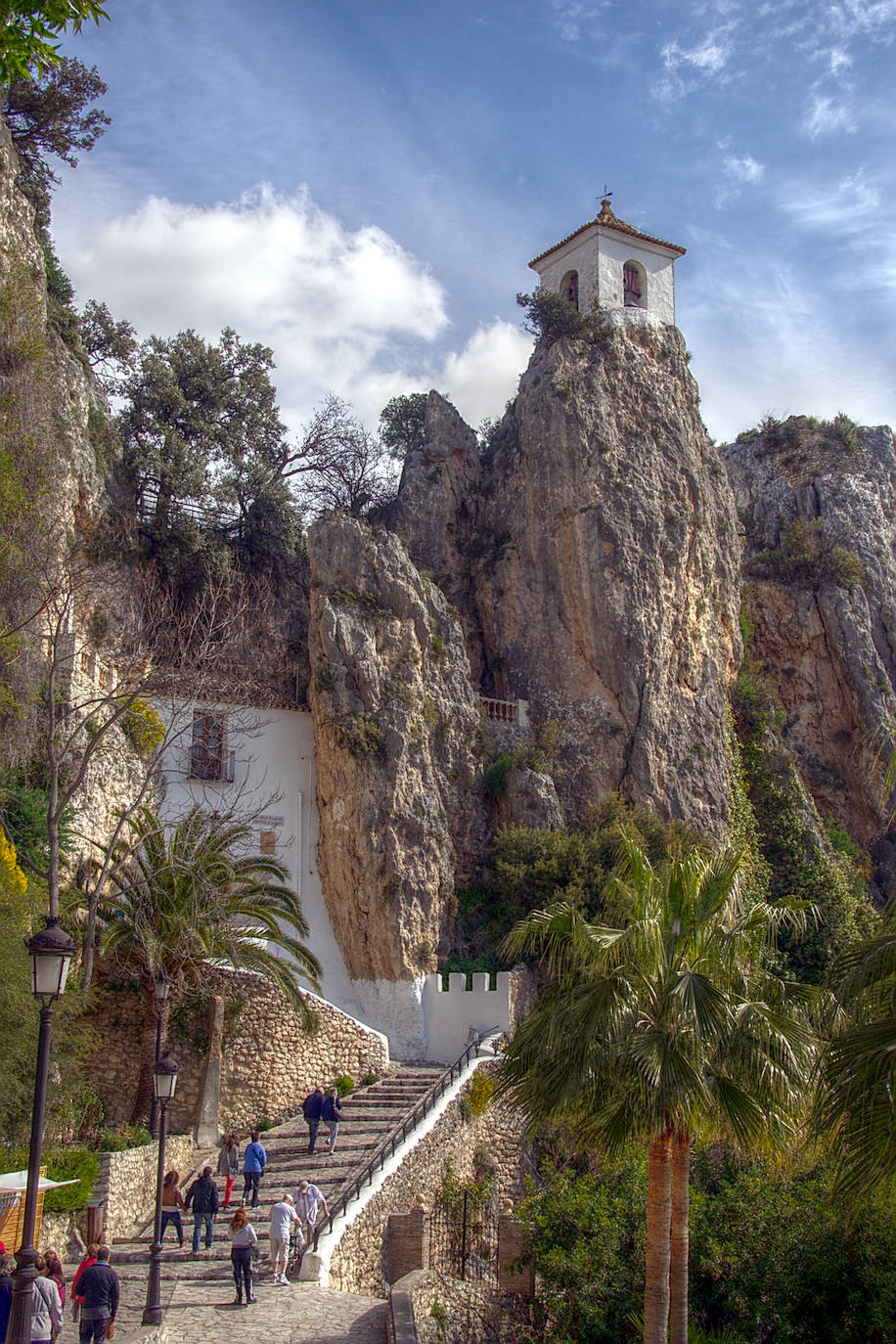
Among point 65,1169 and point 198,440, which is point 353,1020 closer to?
point 65,1169

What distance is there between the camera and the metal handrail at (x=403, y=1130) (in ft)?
49.8

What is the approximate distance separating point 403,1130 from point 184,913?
4.81 metres

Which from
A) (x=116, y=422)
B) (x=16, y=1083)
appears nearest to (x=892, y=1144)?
(x=16, y=1083)

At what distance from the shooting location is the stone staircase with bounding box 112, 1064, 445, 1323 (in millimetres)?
14258

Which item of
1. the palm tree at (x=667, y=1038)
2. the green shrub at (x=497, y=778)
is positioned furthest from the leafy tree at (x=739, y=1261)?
the green shrub at (x=497, y=778)

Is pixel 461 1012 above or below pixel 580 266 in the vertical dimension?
below

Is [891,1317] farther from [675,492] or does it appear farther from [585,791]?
[675,492]

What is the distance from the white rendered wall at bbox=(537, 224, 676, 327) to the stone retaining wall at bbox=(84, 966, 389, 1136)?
23.1 metres

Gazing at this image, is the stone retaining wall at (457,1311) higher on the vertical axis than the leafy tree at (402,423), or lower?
lower

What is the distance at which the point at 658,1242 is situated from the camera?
36.7 feet

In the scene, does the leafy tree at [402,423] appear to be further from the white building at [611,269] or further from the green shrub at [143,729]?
the green shrub at [143,729]

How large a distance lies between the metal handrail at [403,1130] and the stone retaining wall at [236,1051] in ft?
6.61

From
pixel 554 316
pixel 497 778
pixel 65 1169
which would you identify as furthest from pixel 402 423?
pixel 65 1169

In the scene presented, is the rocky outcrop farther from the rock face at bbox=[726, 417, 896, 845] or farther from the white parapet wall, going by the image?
the rock face at bbox=[726, 417, 896, 845]
